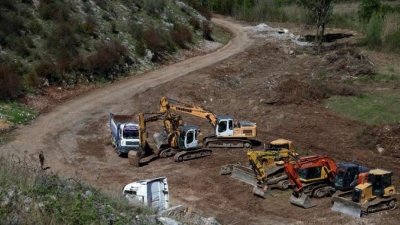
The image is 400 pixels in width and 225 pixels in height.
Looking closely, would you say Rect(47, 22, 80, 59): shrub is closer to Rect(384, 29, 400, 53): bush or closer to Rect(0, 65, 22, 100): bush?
Rect(0, 65, 22, 100): bush

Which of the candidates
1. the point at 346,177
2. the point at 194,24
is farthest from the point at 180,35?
the point at 346,177

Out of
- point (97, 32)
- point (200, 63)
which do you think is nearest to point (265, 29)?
point (200, 63)

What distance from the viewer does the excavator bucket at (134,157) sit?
29.4 meters

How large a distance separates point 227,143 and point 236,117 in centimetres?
626

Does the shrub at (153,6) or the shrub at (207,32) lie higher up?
the shrub at (153,6)

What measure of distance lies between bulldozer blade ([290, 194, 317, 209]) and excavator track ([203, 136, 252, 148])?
8561 millimetres

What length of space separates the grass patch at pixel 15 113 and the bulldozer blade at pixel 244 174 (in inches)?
588

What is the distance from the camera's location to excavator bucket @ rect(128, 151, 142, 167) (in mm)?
29406

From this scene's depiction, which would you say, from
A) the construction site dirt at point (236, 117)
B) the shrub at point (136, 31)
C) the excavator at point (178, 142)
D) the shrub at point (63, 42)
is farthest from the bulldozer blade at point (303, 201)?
the shrub at point (136, 31)

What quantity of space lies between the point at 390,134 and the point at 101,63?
2303 centimetres

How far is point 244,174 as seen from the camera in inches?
1073

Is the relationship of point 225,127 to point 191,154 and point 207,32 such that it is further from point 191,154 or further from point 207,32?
point 207,32

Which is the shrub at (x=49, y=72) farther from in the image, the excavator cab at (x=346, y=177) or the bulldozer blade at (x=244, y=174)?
the excavator cab at (x=346, y=177)

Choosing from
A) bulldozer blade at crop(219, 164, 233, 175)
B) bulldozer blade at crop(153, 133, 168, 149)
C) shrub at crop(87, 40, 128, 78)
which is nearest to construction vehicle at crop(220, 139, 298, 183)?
bulldozer blade at crop(219, 164, 233, 175)
